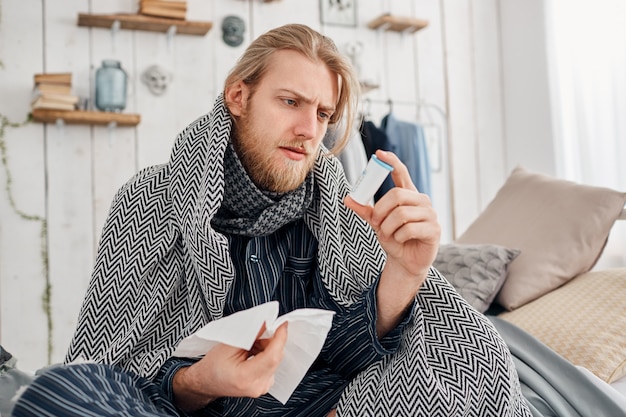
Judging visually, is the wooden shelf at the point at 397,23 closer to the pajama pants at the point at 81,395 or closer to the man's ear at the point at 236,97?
the man's ear at the point at 236,97

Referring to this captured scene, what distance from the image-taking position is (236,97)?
150 centimetres

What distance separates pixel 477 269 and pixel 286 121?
772 mm

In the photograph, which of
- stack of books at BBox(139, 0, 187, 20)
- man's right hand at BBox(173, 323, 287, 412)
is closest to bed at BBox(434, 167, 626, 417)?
man's right hand at BBox(173, 323, 287, 412)

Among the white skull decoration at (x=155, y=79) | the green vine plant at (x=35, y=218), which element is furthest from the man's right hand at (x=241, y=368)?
the white skull decoration at (x=155, y=79)

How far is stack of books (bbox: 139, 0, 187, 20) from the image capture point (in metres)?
3.06

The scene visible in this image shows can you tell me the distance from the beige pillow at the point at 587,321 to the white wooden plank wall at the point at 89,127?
1898mm

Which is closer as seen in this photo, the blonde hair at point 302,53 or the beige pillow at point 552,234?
the blonde hair at point 302,53

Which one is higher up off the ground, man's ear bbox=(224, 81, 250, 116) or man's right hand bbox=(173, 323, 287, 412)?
man's ear bbox=(224, 81, 250, 116)

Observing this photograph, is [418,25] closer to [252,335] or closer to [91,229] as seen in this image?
[91,229]

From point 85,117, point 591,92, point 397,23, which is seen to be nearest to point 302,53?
point 85,117

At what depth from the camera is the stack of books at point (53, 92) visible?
2834 mm

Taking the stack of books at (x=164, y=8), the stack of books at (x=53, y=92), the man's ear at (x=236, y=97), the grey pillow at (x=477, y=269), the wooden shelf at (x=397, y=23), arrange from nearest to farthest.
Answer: the man's ear at (x=236, y=97) < the grey pillow at (x=477, y=269) < the stack of books at (x=53, y=92) < the stack of books at (x=164, y=8) < the wooden shelf at (x=397, y=23)

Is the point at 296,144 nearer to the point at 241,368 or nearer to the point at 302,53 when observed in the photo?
the point at 302,53

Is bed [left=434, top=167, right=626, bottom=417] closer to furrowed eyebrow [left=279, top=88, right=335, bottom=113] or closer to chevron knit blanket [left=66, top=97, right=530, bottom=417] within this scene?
chevron knit blanket [left=66, top=97, right=530, bottom=417]
